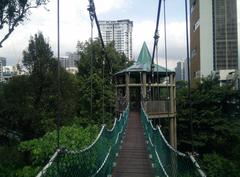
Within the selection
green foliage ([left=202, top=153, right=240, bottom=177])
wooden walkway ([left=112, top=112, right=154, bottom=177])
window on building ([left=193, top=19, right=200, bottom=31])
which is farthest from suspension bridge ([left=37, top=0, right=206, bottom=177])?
window on building ([left=193, top=19, right=200, bottom=31])

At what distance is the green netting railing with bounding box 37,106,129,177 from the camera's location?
4.68 metres

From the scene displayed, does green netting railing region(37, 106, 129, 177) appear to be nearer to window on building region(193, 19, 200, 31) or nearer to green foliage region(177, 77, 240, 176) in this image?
green foliage region(177, 77, 240, 176)

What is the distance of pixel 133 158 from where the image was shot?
11.4 m

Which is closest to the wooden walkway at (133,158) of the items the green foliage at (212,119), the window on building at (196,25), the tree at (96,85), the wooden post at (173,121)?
the wooden post at (173,121)

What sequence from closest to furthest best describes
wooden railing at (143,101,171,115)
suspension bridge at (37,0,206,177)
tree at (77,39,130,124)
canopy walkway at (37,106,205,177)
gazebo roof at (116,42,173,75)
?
canopy walkway at (37,106,205,177) < suspension bridge at (37,0,206,177) < wooden railing at (143,101,171,115) < gazebo roof at (116,42,173,75) < tree at (77,39,130,124)

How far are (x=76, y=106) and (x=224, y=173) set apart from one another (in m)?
16.6

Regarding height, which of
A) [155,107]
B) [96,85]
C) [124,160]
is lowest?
[124,160]

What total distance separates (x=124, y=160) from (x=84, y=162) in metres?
4.53

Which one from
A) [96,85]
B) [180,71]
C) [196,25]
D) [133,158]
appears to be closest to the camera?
[133,158]

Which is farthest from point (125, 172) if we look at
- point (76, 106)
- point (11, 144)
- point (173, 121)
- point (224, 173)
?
point (76, 106)

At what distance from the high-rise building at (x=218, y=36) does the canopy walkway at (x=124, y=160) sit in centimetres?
1688

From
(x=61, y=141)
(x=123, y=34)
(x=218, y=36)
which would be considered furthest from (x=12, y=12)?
(x=123, y=34)

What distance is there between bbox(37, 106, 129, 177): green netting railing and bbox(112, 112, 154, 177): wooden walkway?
0.78ft

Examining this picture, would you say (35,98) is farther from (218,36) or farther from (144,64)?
(218,36)
